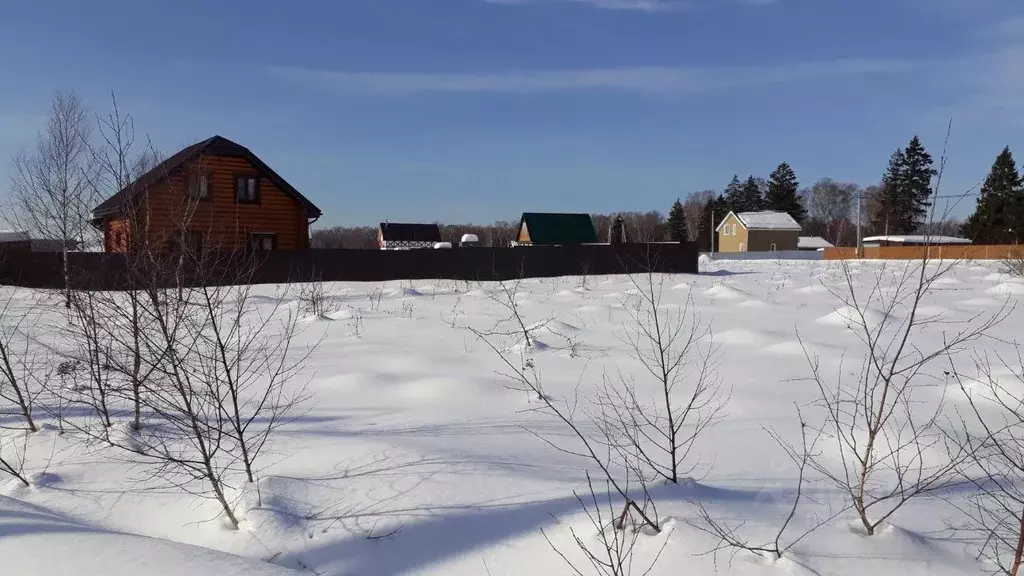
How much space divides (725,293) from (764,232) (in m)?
40.4

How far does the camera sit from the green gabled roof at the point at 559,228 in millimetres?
43156

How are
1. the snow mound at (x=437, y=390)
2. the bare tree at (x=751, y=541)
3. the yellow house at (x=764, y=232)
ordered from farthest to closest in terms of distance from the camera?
the yellow house at (x=764, y=232) < the snow mound at (x=437, y=390) < the bare tree at (x=751, y=541)

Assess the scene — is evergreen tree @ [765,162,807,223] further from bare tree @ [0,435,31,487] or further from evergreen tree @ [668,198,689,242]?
bare tree @ [0,435,31,487]

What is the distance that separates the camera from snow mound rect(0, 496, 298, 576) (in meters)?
2.33

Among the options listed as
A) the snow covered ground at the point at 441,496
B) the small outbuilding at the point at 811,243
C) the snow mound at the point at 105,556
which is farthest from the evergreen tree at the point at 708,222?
the snow mound at the point at 105,556

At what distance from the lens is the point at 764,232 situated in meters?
50.1

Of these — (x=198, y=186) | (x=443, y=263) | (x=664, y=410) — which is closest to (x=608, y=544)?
(x=664, y=410)

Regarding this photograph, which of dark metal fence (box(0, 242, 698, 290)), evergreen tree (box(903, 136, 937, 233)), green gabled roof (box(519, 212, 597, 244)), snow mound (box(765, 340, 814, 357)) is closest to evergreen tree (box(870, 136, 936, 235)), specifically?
evergreen tree (box(903, 136, 937, 233))

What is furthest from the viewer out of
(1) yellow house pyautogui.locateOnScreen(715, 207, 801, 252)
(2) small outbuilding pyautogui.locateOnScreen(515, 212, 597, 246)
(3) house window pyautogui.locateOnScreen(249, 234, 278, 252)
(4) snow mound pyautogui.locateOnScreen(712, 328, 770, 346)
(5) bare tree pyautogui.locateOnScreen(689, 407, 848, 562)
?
(1) yellow house pyautogui.locateOnScreen(715, 207, 801, 252)

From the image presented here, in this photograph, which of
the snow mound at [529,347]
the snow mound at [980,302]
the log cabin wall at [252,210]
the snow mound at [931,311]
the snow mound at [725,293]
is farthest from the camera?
the log cabin wall at [252,210]

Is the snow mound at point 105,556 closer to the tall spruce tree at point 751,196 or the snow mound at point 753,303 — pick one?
the snow mound at point 753,303

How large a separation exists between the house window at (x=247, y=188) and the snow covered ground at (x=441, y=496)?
13489 mm

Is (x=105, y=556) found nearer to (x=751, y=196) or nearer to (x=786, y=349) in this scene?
(x=786, y=349)

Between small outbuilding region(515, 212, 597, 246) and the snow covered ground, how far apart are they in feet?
118
